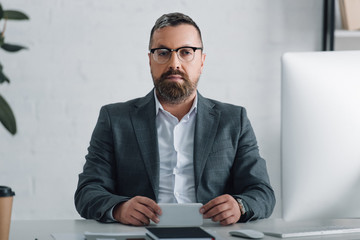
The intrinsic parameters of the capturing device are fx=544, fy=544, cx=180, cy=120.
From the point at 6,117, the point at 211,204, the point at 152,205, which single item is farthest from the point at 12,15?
the point at 211,204

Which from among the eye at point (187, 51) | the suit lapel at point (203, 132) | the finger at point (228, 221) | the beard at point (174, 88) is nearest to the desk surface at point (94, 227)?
the finger at point (228, 221)

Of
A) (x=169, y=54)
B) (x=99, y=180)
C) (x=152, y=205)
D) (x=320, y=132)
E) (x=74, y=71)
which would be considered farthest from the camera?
(x=74, y=71)

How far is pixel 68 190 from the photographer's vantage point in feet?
8.27

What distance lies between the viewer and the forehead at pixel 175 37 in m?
1.79

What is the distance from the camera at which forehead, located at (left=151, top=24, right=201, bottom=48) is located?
1.79 meters

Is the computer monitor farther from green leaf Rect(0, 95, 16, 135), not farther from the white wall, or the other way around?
the white wall

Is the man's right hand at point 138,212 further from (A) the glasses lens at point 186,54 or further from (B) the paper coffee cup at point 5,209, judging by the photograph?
(A) the glasses lens at point 186,54

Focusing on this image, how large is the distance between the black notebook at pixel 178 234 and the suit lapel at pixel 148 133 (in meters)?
0.47

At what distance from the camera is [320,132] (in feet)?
4.06

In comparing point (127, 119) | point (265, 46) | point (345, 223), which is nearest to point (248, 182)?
point (345, 223)

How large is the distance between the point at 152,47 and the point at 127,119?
26 cm

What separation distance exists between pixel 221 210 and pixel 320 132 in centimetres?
34

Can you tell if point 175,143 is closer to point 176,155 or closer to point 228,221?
point 176,155

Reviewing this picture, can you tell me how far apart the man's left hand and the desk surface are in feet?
0.07
